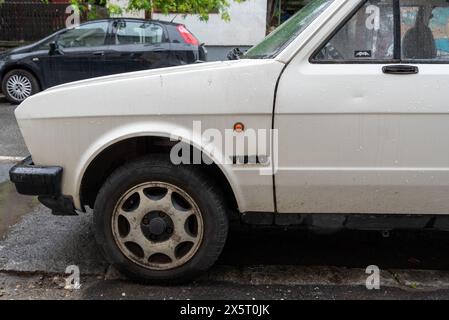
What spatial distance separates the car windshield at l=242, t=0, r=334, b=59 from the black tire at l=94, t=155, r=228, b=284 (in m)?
0.87

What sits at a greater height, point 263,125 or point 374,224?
point 263,125

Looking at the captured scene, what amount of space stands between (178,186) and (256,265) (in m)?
0.92

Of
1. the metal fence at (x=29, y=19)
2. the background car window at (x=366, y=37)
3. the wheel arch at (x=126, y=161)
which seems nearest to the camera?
the background car window at (x=366, y=37)

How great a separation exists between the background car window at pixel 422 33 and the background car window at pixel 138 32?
23.4ft

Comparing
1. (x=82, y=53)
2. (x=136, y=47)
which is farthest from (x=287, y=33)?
(x=82, y=53)

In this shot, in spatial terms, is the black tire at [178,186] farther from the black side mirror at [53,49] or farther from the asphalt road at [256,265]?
the black side mirror at [53,49]

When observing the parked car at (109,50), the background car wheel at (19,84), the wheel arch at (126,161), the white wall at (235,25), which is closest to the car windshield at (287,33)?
the wheel arch at (126,161)

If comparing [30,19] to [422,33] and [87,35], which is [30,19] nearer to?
[87,35]

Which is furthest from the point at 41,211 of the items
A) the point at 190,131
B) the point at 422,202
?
the point at 422,202

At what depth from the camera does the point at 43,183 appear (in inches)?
125

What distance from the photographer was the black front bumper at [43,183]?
3184mm

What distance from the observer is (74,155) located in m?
3.19
